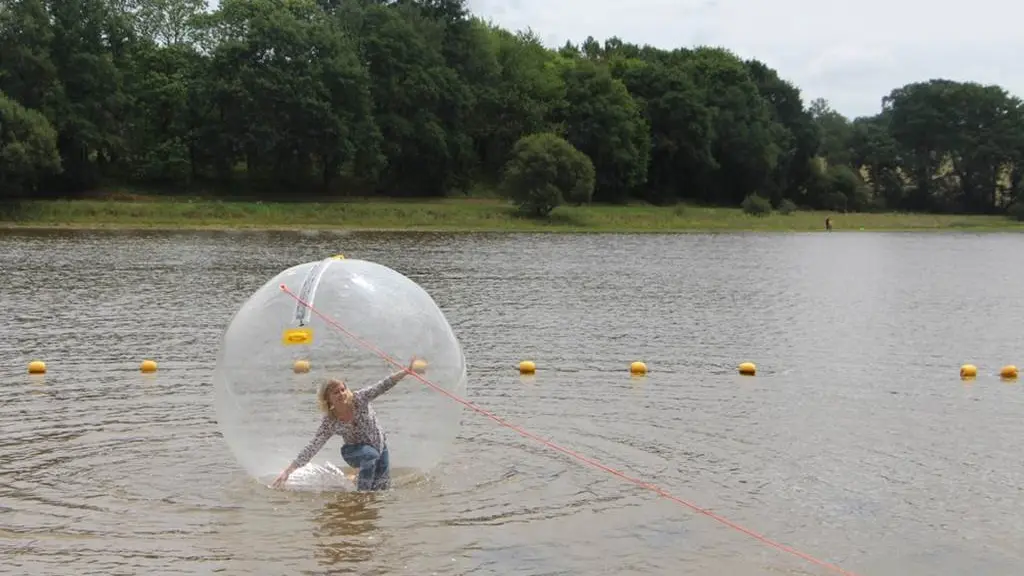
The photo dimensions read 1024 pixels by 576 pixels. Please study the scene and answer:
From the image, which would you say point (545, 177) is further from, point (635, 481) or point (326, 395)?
point (326, 395)

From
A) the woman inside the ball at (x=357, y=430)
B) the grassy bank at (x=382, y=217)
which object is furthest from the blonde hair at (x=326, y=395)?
the grassy bank at (x=382, y=217)

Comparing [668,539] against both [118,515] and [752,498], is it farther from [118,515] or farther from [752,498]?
[118,515]

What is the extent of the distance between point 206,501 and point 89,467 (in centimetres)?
184

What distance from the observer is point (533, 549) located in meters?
9.84

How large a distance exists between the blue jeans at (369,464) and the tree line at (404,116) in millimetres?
58891

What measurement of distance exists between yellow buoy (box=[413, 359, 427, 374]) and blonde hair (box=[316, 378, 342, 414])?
74 centimetres

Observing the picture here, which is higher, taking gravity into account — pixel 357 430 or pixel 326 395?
pixel 326 395

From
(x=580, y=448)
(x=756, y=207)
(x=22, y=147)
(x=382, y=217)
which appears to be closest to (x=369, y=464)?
(x=580, y=448)

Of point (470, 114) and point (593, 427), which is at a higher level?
point (470, 114)

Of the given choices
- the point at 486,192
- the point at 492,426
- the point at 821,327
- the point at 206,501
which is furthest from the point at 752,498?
the point at 486,192

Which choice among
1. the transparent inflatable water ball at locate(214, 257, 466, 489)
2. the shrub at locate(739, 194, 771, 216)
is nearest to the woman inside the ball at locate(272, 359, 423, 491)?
the transparent inflatable water ball at locate(214, 257, 466, 489)

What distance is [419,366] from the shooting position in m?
11.0

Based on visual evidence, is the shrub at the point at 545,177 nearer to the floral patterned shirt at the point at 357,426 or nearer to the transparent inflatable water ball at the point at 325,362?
the transparent inflatable water ball at the point at 325,362

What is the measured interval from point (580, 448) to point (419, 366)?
A: 3.10 metres
